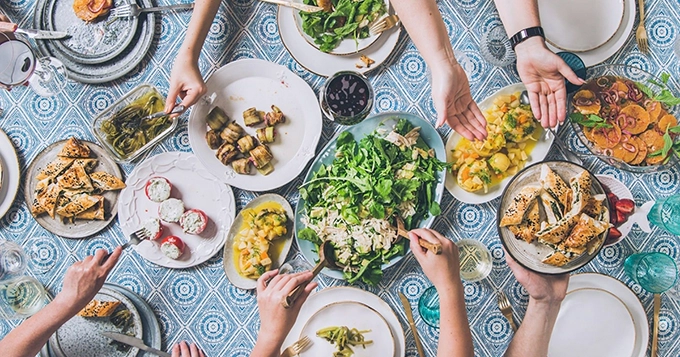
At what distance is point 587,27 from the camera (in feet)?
7.60

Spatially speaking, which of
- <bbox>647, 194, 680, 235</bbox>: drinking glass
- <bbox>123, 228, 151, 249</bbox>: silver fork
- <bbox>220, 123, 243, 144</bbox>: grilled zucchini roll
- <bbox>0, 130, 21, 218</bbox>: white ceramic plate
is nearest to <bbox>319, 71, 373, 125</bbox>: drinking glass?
<bbox>220, 123, 243, 144</bbox>: grilled zucchini roll

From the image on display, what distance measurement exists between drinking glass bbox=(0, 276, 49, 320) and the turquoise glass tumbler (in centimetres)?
270

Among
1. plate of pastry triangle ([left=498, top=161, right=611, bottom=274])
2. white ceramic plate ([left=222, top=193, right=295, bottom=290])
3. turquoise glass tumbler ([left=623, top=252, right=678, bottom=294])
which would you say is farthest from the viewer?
white ceramic plate ([left=222, top=193, right=295, bottom=290])

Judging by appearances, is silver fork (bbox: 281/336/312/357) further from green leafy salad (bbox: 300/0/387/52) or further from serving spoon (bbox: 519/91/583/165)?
serving spoon (bbox: 519/91/583/165)

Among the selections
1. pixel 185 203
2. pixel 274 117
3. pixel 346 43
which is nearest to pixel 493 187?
pixel 346 43

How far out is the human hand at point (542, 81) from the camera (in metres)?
2.14

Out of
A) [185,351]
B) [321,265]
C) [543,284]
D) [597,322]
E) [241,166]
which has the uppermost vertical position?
[241,166]

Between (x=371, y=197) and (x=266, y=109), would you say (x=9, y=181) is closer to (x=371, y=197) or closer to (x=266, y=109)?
(x=266, y=109)

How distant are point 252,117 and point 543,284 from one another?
145cm

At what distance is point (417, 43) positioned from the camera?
6.97ft

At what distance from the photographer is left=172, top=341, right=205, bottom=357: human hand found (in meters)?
2.36

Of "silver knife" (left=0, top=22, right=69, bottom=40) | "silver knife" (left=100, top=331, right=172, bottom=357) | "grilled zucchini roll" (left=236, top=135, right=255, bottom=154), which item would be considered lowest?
"silver knife" (left=100, top=331, right=172, bottom=357)

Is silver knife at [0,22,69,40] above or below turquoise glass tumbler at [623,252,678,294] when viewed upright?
above

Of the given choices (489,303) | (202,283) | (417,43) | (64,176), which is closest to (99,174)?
(64,176)
